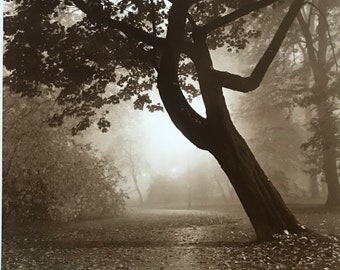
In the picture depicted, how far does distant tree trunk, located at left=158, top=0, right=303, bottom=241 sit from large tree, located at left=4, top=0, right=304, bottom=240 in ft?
0.05

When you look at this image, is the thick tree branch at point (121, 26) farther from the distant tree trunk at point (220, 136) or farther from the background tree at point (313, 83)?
the background tree at point (313, 83)

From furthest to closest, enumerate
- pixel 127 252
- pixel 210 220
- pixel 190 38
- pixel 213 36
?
pixel 210 220 < pixel 213 36 < pixel 190 38 < pixel 127 252

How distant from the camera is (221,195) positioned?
9172mm

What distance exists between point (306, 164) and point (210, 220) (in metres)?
2.68

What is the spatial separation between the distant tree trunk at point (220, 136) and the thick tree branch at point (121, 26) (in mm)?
245

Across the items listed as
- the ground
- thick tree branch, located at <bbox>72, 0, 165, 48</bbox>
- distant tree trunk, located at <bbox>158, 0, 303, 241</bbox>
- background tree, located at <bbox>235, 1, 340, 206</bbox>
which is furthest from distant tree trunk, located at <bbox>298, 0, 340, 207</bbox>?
thick tree branch, located at <bbox>72, 0, 165, 48</bbox>

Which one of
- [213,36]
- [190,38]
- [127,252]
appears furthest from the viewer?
[213,36]

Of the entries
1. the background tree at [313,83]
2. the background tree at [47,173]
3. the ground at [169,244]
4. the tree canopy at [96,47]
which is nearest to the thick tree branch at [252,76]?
the tree canopy at [96,47]

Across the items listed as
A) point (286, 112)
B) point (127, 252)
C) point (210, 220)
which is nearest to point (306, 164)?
point (286, 112)

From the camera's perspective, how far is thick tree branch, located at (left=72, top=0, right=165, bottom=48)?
6.96 metres

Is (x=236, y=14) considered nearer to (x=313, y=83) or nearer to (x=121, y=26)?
(x=121, y=26)

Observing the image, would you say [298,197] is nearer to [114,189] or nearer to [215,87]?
[215,87]

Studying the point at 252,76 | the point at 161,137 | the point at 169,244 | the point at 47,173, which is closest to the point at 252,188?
the point at 169,244

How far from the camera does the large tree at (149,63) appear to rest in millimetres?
6559
